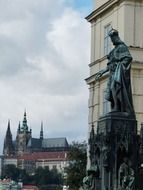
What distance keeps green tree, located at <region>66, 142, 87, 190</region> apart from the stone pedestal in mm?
28930

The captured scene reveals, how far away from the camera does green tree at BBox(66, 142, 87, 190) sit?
4356 cm

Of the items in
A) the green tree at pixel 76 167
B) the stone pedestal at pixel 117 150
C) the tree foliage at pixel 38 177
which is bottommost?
the stone pedestal at pixel 117 150

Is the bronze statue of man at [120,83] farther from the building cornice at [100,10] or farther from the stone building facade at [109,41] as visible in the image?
the building cornice at [100,10]

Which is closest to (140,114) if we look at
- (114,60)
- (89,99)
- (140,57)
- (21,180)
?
(140,57)

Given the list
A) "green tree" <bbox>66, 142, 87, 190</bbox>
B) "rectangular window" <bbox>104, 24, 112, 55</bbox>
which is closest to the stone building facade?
"rectangular window" <bbox>104, 24, 112, 55</bbox>

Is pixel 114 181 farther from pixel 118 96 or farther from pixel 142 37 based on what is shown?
pixel 142 37

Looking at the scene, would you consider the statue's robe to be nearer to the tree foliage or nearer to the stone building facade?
the stone building facade

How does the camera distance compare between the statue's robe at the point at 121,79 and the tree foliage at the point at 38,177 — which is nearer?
the statue's robe at the point at 121,79

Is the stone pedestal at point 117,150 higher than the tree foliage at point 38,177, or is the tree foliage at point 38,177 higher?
the tree foliage at point 38,177

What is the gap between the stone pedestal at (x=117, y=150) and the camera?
45.2 feet

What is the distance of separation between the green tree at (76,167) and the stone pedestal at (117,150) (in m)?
28.9

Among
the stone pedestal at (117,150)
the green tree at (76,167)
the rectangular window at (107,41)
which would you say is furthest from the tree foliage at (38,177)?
the stone pedestal at (117,150)

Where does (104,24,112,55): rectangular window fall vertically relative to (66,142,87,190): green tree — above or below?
above

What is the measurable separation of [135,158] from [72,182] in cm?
3005
